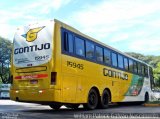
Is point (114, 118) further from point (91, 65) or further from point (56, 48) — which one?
point (91, 65)

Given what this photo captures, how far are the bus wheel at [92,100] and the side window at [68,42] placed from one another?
275 centimetres

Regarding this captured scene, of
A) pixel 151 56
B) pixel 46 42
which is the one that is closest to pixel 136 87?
pixel 46 42

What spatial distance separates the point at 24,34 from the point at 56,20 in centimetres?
171

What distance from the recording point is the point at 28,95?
13547mm

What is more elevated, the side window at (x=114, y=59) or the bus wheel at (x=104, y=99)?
the side window at (x=114, y=59)

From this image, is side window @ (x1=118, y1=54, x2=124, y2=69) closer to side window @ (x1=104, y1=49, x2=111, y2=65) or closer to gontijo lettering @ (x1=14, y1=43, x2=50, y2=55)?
side window @ (x1=104, y1=49, x2=111, y2=65)

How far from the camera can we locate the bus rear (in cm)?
1310

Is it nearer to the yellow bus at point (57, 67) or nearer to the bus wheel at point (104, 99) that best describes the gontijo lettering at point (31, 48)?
the yellow bus at point (57, 67)

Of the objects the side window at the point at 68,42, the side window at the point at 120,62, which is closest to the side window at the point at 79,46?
the side window at the point at 68,42

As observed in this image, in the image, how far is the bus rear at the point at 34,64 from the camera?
43.0ft

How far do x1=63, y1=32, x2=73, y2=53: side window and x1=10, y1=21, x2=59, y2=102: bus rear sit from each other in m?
0.66

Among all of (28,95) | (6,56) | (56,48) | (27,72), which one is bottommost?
(28,95)

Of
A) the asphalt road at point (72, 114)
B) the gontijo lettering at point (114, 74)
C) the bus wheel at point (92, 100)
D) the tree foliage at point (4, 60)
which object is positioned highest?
the tree foliage at point (4, 60)

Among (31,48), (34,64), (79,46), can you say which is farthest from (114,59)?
(34,64)
